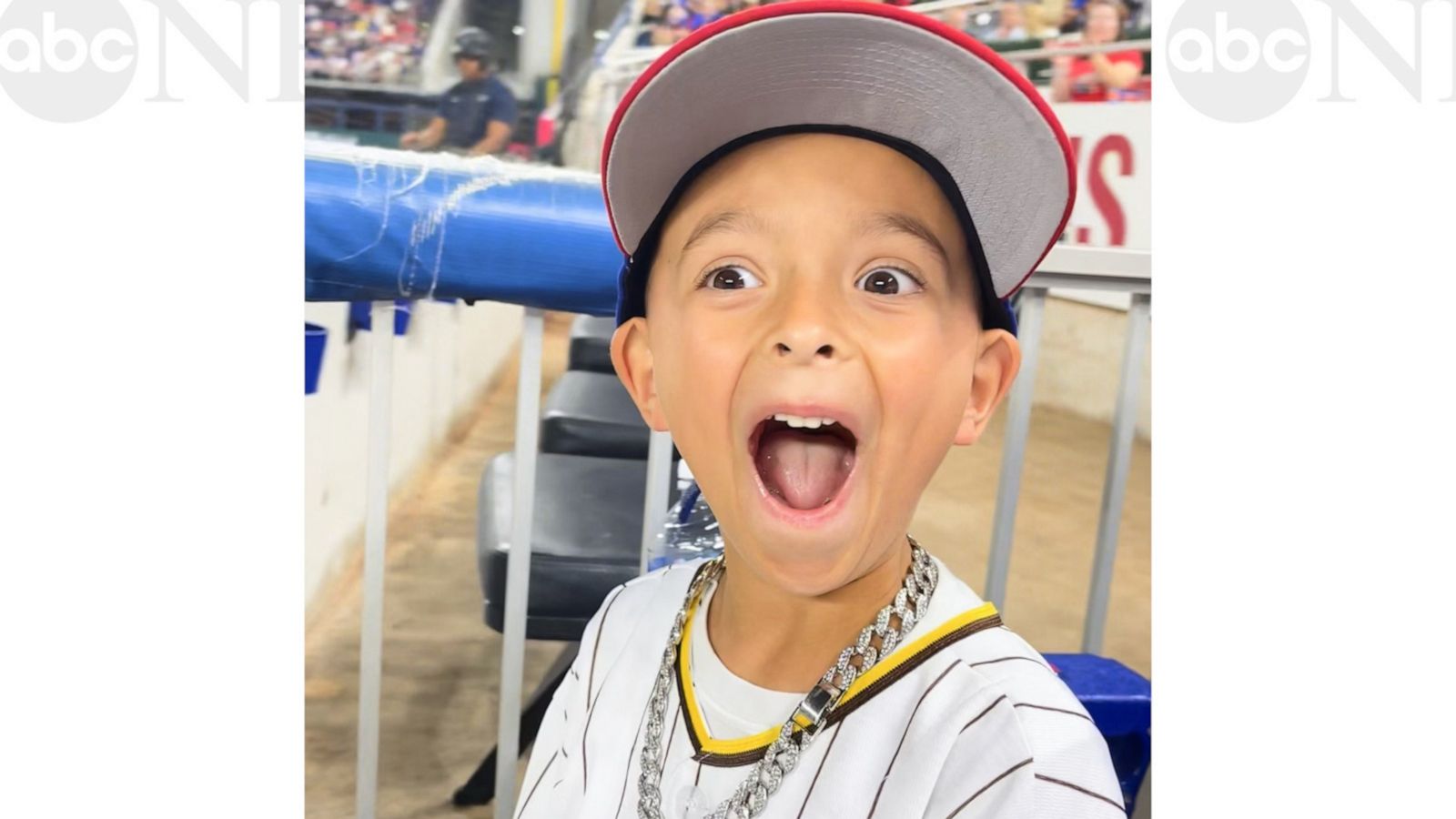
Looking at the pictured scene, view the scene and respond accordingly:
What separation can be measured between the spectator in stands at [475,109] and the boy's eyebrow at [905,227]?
2597 millimetres

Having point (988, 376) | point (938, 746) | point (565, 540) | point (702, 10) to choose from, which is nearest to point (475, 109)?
point (702, 10)

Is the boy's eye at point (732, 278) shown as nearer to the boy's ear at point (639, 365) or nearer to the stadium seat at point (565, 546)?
the boy's ear at point (639, 365)

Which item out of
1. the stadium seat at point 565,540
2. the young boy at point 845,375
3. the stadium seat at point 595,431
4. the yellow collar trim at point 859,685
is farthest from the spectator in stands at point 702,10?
the yellow collar trim at point 859,685

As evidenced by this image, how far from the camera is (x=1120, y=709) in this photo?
961mm

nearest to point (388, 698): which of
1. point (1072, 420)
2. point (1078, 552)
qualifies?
point (1078, 552)

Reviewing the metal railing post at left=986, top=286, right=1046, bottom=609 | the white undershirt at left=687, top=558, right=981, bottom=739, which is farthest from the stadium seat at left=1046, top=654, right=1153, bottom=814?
the white undershirt at left=687, top=558, right=981, bottom=739

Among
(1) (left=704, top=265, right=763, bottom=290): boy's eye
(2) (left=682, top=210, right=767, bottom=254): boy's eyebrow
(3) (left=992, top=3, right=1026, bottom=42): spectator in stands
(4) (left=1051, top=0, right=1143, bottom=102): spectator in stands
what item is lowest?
(1) (left=704, top=265, right=763, bottom=290): boy's eye

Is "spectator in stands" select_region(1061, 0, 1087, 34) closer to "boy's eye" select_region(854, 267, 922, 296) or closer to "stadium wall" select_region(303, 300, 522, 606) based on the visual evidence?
"stadium wall" select_region(303, 300, 522, 606)

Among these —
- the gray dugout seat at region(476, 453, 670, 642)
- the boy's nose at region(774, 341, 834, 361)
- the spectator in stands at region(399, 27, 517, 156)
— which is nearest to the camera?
the boy's nose at region(774, 341, 834, 361)

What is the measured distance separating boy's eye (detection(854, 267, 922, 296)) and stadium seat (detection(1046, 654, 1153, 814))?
0.45m

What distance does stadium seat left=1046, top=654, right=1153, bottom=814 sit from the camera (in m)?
0.96

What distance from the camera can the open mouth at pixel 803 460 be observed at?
0.64 metres

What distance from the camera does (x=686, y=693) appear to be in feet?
2.39
